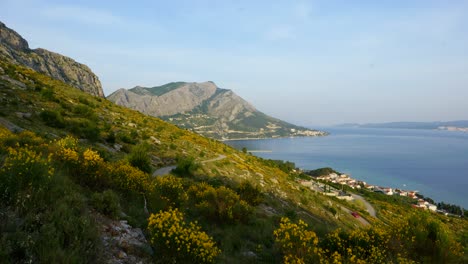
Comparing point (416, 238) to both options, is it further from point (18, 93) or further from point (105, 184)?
point (18, 93)

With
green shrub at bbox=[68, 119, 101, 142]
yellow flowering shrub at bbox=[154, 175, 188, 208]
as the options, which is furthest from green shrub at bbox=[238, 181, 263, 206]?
green shrub at bbox=[68, 119, 101, 142]

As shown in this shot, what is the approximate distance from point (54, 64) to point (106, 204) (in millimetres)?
96422

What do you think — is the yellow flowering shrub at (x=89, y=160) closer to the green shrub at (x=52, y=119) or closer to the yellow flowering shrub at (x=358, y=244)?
the yellow flowering shrub at (x=358, y=244)

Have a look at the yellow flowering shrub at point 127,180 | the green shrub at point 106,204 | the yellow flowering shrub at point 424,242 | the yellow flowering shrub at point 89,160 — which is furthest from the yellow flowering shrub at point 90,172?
the yellow flowering shrub at point 424,242

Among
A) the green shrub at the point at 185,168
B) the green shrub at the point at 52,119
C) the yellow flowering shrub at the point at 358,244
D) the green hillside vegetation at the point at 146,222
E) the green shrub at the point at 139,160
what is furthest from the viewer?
the green shrub at the point at 185,168

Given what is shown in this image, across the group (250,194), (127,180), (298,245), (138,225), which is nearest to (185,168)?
(250,194)

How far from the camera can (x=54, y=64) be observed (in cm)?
8531

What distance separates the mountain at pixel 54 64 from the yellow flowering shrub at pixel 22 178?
78285 millimetres

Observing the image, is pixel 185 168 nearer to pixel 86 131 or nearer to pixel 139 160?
pixel 139 160

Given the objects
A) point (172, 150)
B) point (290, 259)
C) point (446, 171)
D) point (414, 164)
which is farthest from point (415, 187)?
point (290, 259)

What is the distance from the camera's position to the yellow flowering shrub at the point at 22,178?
556 centimetres

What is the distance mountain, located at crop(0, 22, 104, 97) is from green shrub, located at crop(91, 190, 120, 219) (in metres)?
77.8

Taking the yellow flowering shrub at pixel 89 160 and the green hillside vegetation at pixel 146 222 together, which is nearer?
→ the green hillside vegetation at pixel 146 222

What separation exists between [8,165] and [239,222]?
793 centimetres
